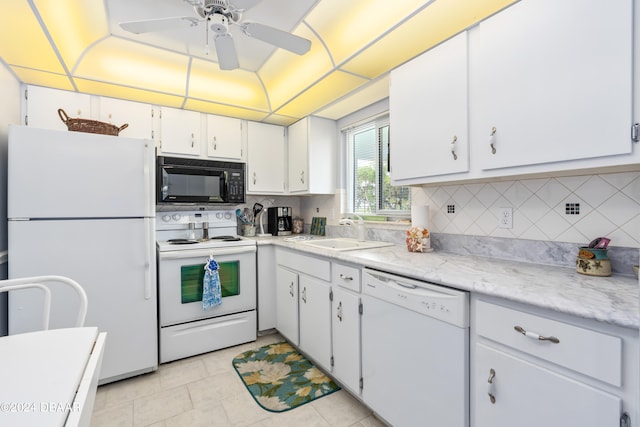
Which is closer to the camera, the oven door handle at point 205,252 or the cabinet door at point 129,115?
the oven door handle at point 205,252

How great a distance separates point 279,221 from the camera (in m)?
3.39

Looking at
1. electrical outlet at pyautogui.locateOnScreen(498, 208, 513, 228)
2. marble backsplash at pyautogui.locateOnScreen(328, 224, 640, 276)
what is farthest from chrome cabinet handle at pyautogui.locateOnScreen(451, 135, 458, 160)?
marble backsplash at pyautogui.locateOnScreen(328, 224, 640, 276)

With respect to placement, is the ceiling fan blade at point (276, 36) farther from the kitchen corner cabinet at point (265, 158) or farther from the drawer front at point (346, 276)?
the kitchen corner cabinet at point (265, 158)

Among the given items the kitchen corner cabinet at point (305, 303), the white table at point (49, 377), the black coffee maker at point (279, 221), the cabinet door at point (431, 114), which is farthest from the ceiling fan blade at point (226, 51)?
the black coffee maker at point (279, 221)

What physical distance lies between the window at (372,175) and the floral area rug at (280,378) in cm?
145

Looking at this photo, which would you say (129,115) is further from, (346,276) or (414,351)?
(414,351)

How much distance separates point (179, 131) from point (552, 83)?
284 cm

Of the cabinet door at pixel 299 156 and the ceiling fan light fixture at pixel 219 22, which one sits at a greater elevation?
the ceiling fan light fixture at pixel 219 22

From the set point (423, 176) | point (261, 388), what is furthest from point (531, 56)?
point (261, 388)

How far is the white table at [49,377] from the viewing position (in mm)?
620

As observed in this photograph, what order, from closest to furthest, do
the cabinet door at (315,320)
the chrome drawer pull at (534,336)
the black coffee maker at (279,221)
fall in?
the chrome drawer pull at (534,336)
the cabinet door at (315,320)
the black coffee maker at (279,221)

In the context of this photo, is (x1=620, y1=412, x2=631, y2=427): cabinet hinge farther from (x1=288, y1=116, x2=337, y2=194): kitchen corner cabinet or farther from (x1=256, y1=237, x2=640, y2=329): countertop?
(x1=288, y1=116, x2=337, y2=194): kitchen corner cabinet

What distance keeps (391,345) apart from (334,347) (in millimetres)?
582

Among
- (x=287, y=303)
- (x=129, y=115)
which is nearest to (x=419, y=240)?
(x=287, y=303)
